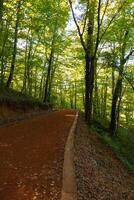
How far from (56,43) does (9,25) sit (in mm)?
8568

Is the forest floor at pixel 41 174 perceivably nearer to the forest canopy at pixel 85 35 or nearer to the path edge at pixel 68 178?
the path edge at pixel 68 178

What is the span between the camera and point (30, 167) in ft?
22.5

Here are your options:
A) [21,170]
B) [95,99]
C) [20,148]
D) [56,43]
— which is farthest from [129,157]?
[95,99]

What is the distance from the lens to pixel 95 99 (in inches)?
1495

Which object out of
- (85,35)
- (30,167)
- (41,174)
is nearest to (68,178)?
(41,174)

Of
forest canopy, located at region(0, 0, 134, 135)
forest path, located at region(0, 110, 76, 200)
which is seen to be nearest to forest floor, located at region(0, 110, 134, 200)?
forest path, located at region(0, 110, 76, 200)

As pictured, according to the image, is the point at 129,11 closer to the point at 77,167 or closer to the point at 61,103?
the point at 77,167

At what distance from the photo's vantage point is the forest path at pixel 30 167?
536 cm

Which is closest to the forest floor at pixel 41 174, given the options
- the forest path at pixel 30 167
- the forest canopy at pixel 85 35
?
the forest path at pixel 30 167

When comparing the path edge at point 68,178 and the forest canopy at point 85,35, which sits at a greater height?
the forest canopy at point 85,35

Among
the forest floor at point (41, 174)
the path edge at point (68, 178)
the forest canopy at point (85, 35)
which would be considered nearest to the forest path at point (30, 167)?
the forest floor at point (41, 174)

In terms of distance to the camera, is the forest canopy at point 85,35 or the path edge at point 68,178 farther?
the forest canopy at point 85,35

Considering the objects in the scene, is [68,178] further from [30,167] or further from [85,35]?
[85,35]

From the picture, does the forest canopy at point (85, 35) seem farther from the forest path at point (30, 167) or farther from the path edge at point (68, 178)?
the path edge at point (68, 178)
